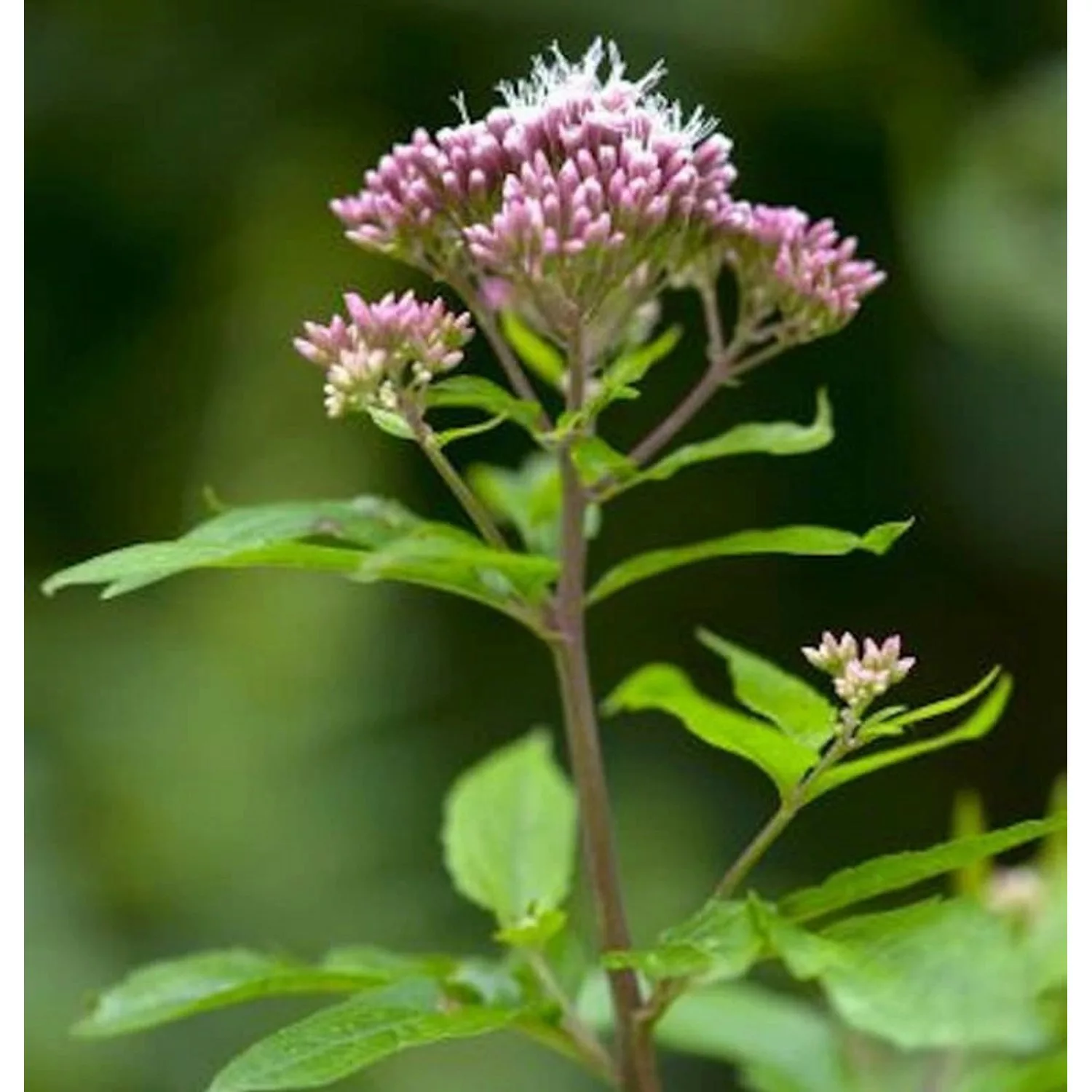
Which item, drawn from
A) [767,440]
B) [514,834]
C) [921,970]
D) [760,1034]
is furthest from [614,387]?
[760,1034]

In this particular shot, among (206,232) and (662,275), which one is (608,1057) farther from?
(206,232)

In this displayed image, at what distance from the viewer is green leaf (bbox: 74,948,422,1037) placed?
0.83 metres

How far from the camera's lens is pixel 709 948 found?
698 millimetres

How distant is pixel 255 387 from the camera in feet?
7.73

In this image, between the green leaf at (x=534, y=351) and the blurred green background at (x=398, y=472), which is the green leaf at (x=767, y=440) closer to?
the green leaf at (x=534, y=351)

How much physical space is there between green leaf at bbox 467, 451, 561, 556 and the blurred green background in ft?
3.32

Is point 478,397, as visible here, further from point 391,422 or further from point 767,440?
point 767,440

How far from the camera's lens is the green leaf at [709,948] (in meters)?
0.69

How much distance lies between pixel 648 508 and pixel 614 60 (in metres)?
1.43

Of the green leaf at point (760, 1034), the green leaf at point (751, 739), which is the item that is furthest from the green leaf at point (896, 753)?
the green leaf at point (760, 1034)

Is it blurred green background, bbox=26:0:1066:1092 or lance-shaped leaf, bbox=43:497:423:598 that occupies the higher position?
blurred green background, bbox=26:0:1066:1092

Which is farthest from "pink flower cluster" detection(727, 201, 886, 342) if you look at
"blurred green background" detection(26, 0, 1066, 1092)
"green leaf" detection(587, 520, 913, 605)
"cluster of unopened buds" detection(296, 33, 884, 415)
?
"blurred green background" detection(26, 0, 1066, 1092)

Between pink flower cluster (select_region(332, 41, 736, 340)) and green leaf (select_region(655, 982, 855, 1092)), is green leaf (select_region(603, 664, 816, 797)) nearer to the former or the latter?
pink flower cluster (select_region(332, 41, 736, 340))
